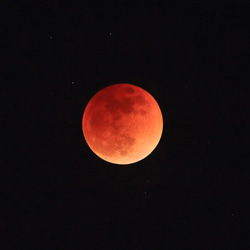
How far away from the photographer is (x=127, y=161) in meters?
8.82

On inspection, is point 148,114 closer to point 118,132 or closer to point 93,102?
point 118,132

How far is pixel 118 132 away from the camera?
8180mm

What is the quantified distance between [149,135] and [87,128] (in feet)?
5.07

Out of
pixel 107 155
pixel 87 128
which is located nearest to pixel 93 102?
pixel 87 128

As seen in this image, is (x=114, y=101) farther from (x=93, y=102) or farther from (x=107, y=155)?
(x=107, y=155)

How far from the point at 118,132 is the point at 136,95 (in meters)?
1.01

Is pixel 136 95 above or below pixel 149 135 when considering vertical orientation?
above

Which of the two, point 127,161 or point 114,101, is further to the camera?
point 127,161

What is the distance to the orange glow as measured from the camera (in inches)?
321

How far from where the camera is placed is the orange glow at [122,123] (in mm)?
8156

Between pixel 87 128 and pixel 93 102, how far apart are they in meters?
0.66

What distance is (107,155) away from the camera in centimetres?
858

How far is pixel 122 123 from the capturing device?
811 centimetres

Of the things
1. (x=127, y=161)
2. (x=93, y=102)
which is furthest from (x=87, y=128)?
(x=127, y=161)
